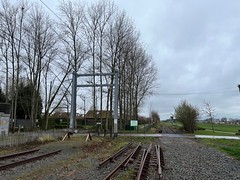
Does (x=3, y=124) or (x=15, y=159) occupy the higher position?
(x=3, y=124)

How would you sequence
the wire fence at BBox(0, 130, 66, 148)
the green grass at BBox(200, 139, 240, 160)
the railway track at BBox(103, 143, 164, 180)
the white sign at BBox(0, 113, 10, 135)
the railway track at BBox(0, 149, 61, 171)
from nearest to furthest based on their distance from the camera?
1. the railway track at BBox(103, 143, 164, 180)
2. the railway track at BBox(0, 149, 61, 171)
3. the green grass at BBox(200, 139, 240, 160)
4. the wire fence at BBox(0, 130, 66, 148)
5. the white sign at BBox(0, 113, 10, 135)

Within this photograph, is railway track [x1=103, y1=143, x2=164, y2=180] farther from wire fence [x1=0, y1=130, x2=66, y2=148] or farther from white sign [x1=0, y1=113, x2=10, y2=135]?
white sign [x1=0, y1=113, x2=10, y2=135]

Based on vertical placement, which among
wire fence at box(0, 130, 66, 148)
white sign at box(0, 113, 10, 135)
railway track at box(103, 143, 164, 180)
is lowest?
railway track at box(103, 143, 164, 180)

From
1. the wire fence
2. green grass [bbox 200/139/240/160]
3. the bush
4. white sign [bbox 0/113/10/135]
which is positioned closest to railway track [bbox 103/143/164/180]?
green grass [bbox 200/139/240/160]

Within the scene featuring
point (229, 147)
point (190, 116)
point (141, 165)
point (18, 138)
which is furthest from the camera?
point (190, 116)

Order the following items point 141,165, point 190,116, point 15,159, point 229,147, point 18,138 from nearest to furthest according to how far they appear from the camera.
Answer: point 141,165 → point 15,159 → point 18,138 → point 229,147 → point 190,116

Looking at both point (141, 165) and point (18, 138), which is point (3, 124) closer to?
point (18, 138)

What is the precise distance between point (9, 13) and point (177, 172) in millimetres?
35100

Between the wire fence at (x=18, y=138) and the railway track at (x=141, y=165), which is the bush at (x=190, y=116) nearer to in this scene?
the wire fence at (x=18, y=138)

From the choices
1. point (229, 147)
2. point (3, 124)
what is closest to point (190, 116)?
point (229, 147)

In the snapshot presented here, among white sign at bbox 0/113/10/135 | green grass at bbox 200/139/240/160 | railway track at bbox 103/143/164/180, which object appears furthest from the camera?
white sign at bbox 0/113/10/135

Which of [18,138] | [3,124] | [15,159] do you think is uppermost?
[3,124]

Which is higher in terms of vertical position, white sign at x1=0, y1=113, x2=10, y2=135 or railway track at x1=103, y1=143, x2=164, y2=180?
white sign at x1=0, y1=113, x2=10, y2=135

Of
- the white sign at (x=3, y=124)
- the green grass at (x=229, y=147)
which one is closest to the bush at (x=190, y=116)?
the green grass at (x=229, y=147)
